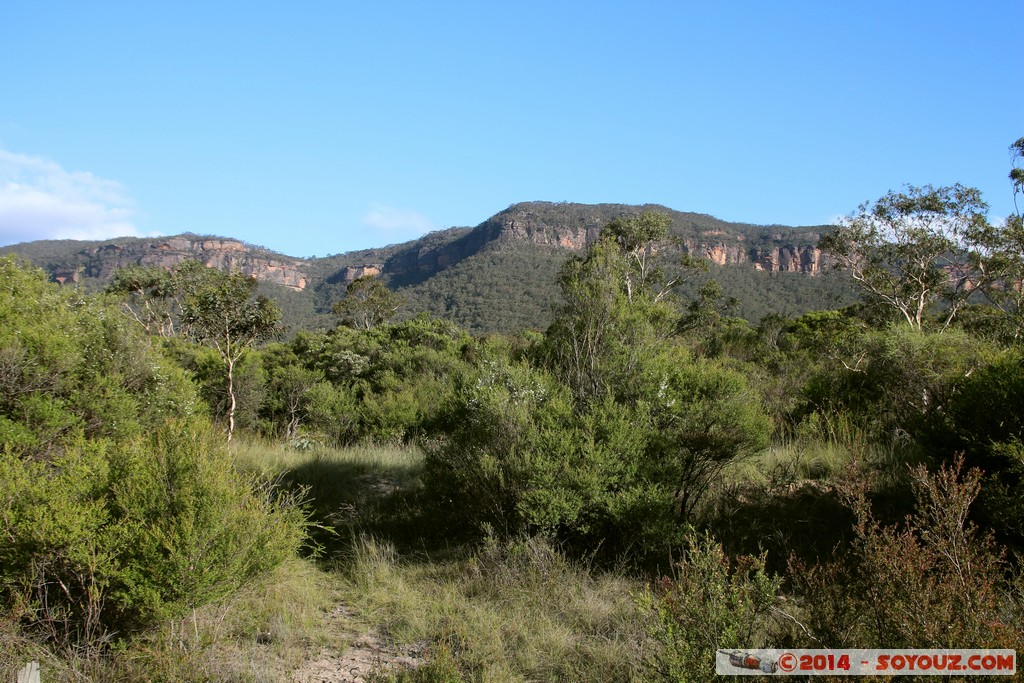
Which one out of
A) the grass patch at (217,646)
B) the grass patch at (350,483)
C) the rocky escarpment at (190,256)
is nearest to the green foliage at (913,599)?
the grass patch at (217,646)

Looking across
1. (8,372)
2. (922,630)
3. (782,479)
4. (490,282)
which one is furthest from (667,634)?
(490,282)

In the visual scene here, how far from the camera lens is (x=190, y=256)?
8306 centimetres

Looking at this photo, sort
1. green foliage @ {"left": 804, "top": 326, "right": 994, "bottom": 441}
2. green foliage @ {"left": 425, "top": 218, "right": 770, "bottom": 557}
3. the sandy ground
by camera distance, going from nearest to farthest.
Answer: the sandy ground → green foliage @ {"left": 425, "top": 218, "right": 770, "bottom": 557} → green foliage @ {"left": 804, "top": 326, "right": 994, "bottom": 441}

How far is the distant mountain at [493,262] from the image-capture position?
59062 millimetres

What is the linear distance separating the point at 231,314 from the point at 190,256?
7829 centimetres

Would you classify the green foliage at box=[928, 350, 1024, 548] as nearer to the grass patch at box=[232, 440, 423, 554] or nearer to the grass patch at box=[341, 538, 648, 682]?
the grass patch at box=[341, 538, 648, 682]

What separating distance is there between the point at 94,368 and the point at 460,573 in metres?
6.50

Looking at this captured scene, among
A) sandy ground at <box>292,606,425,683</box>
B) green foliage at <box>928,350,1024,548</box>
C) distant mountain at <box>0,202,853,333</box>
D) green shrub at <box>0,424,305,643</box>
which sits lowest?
sandy ground at <box>292,606,425,683</box>

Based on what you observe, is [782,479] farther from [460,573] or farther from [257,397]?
[257,397]

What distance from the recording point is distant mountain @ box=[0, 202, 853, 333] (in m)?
59.1

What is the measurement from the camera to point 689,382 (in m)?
7.49

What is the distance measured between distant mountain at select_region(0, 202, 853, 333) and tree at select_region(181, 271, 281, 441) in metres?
35.7

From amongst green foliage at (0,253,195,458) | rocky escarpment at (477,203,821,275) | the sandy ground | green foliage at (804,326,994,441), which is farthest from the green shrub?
rocky escarpment at (477,203,821,275)

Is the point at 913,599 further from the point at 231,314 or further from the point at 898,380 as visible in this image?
the point at 231,314
